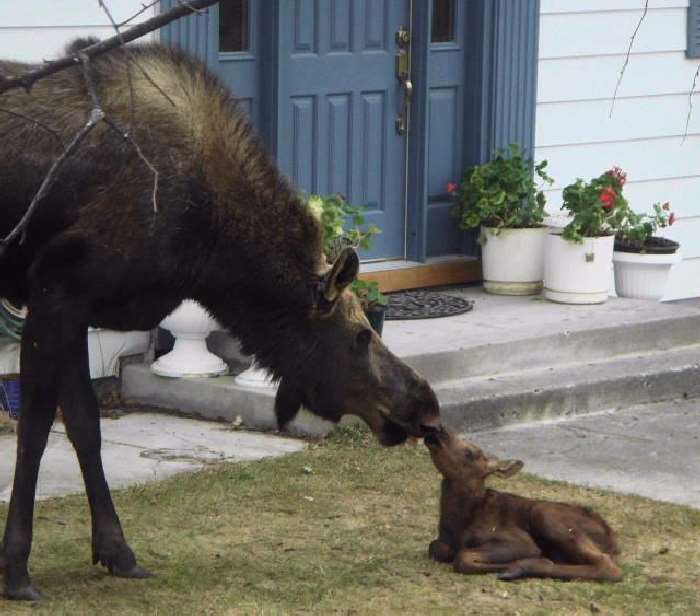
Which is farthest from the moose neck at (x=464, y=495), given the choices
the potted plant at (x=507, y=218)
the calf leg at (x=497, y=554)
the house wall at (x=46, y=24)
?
the potted plant at (x=507, y=218)

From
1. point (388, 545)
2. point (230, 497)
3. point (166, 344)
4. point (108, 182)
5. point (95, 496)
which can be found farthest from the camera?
point (166, 344)

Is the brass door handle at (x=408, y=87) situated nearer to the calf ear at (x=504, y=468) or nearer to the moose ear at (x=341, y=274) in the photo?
the calf ear at (x=504, y=468)

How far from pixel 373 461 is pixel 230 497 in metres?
0.93

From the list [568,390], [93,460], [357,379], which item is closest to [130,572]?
[93,460]

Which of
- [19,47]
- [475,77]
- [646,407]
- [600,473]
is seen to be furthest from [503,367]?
[19,47]

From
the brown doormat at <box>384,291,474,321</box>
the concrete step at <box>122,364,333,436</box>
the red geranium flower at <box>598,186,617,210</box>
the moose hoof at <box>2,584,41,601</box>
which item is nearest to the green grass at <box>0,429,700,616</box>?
the moose hoof at <box>2,584,41,601</box>

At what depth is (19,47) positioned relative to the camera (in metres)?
8.51

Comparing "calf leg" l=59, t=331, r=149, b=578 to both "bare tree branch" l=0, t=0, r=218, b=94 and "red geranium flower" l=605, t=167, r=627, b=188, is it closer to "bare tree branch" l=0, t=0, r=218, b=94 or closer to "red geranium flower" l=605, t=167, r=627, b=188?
"bare tree branch" l=0, t=0, r=218, b=94

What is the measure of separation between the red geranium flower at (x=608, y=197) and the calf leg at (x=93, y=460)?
5.15 metres

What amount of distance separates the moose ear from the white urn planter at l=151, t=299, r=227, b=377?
10.2 feet

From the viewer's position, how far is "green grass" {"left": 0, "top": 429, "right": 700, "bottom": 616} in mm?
5938

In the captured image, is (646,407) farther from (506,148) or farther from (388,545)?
(388,545)

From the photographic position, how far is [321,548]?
6.69 metres

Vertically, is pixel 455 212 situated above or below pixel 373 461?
above
